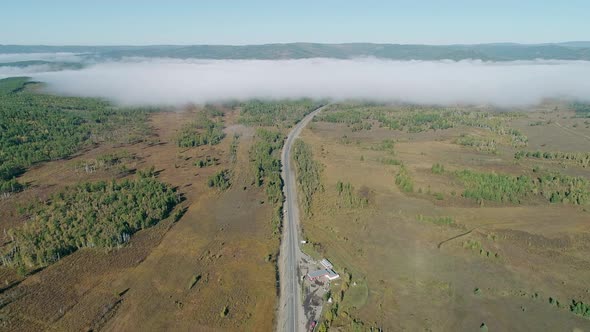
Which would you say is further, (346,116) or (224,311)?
(346,116)

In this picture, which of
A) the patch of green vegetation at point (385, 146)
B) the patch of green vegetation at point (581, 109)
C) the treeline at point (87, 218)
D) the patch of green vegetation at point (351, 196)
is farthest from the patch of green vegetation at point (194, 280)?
the patch of green vegetation at point (581, 109)

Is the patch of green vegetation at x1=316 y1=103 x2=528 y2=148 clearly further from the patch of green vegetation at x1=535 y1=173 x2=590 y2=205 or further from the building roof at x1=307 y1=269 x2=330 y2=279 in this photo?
the building roof at x1=307 y1=269 x2=330 y2=279

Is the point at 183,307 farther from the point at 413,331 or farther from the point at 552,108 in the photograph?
the point at 552,108

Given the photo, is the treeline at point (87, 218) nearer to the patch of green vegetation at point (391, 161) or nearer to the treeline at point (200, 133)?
the treeline at point (200, 133)

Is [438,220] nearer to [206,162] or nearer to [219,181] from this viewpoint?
[219,181]

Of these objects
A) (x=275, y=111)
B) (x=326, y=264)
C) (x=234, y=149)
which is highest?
(x=275, y=111)

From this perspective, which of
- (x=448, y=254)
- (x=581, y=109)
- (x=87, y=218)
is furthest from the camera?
(x=581, y=109)

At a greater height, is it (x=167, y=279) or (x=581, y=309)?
(x=581, y=309)

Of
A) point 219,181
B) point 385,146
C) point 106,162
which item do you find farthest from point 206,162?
point 385,146
